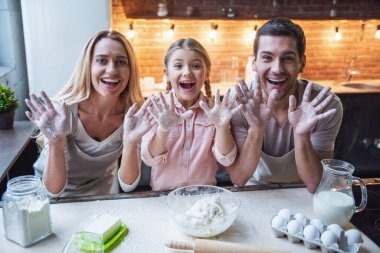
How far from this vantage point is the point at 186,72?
156 centimetres

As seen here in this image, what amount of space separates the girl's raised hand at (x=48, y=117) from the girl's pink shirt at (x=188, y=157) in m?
0.42

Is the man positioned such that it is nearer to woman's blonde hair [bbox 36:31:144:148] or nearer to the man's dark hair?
the man's dark hair

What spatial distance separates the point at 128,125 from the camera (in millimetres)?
1438

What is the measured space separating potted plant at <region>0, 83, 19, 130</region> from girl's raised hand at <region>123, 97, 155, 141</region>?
1.24 m

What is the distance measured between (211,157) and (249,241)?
0.58m

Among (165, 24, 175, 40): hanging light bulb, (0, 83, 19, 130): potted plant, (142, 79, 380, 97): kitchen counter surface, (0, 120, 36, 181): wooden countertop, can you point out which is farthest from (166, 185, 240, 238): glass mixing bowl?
(165, 24, 175, 40): hanging light bulb

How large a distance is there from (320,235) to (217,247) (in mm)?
301

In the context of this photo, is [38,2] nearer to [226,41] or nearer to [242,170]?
[226,41]

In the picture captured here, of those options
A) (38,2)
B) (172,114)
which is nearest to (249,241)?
(172,114)

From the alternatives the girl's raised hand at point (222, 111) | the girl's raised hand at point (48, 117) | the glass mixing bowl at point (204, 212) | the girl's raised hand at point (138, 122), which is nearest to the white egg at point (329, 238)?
the glass mixing bowl at point (204, 212)

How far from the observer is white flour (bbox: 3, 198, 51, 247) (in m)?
1.04

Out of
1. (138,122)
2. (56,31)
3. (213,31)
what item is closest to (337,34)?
(213,31)

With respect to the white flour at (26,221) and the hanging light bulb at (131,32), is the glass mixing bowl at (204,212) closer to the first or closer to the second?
the white flour at (26,221)

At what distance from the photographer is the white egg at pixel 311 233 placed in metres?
1.05
